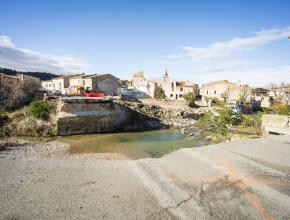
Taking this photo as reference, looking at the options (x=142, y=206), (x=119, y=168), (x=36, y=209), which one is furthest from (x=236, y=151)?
(x=36, y=209)

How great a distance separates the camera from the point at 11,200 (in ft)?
36.2

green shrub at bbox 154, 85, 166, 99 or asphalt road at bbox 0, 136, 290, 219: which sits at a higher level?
green shrub at bbox 154, 85, 166, 99

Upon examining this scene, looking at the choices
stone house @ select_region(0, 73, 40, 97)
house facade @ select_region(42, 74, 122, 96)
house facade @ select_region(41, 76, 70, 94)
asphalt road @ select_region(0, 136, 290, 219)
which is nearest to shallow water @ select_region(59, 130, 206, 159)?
asphalt road @ select_region(0, 136, 290, 219)

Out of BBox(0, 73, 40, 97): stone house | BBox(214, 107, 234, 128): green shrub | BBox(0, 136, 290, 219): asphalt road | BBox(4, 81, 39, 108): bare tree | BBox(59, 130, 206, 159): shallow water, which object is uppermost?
BBox(0, 73, 40, 97): stone house

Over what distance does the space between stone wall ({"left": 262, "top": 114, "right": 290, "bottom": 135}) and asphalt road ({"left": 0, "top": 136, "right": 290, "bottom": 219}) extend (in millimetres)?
6353

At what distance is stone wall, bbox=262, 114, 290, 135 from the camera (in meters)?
24.4

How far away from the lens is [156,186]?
1239cm

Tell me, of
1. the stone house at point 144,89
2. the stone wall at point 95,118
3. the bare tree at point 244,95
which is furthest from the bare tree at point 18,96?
the bare tree at point 244,95

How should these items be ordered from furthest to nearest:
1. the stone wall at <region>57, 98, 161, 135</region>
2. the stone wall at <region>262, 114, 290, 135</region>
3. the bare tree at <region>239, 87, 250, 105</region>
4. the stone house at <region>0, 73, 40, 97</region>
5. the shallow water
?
1. the bare tree at <region>239, 87, 250, 105</region>
2. the stone house at <region>0, 73, 40, 97</region>
3. the stone wall at <region>57, 98, 161, 135</region>
4. the stone wall at <region>262, 114, 290, 135</region>
5. the shallow water

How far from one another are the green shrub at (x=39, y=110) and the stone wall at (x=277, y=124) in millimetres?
27822

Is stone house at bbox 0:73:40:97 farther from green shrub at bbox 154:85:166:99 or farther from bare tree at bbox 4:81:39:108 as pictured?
green shrub at bbox 154:85:166:99

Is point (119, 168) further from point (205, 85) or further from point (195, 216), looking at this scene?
point (205, 85)

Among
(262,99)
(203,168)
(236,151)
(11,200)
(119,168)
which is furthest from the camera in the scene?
(262,99)

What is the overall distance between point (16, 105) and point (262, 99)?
59393 mm
